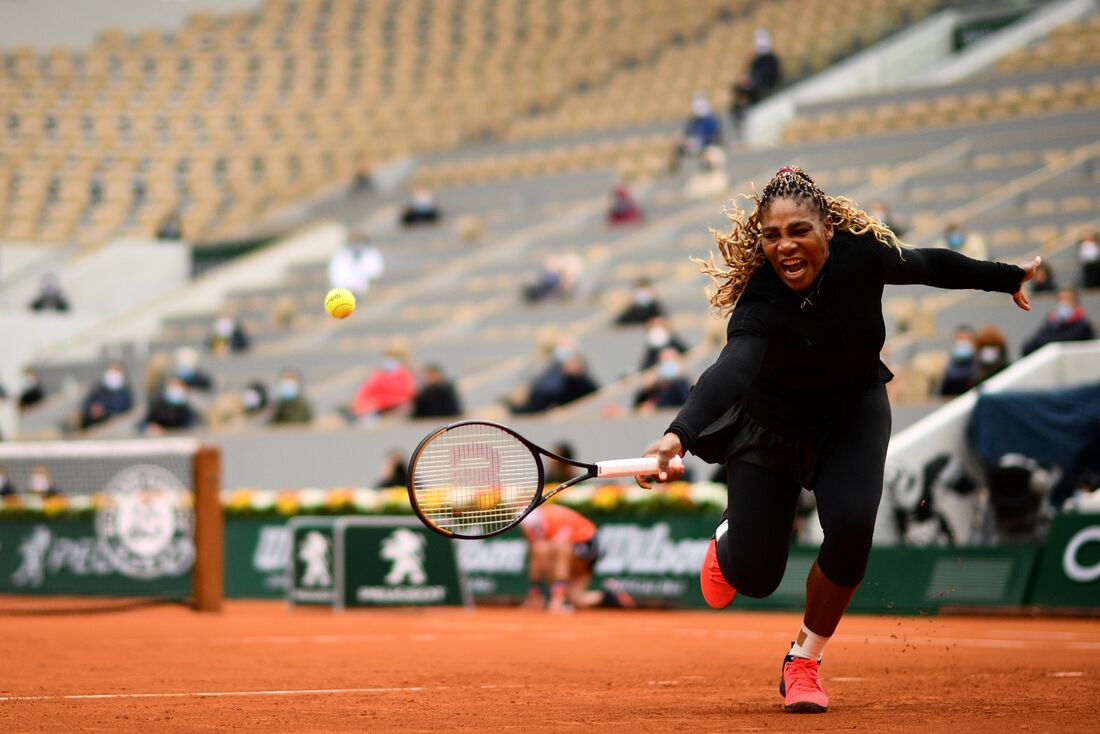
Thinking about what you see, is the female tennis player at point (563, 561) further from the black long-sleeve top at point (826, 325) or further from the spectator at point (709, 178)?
the spectator at point (709, 178)

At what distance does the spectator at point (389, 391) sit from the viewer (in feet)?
68.2

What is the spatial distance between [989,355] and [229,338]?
43.2 ft

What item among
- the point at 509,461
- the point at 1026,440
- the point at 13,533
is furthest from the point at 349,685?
the point at 13,533

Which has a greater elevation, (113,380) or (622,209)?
(622,209)

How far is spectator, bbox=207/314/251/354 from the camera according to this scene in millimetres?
25688

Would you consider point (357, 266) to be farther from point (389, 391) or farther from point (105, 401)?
point (389, 391)

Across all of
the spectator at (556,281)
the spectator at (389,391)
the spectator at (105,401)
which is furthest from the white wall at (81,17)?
the spectator at (389,391)

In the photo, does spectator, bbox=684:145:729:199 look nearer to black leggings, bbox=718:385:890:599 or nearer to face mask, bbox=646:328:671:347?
face mask, bbox=646:328:671:347

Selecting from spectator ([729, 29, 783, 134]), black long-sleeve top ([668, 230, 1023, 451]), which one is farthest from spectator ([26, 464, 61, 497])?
spectator ([729, 29, 783, 134])

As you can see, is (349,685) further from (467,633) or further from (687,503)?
(687,503)

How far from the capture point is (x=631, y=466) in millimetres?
5906

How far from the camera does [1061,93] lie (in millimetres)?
25344

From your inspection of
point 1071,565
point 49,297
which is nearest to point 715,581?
point 1071,565

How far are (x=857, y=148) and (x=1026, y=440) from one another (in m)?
11.0
